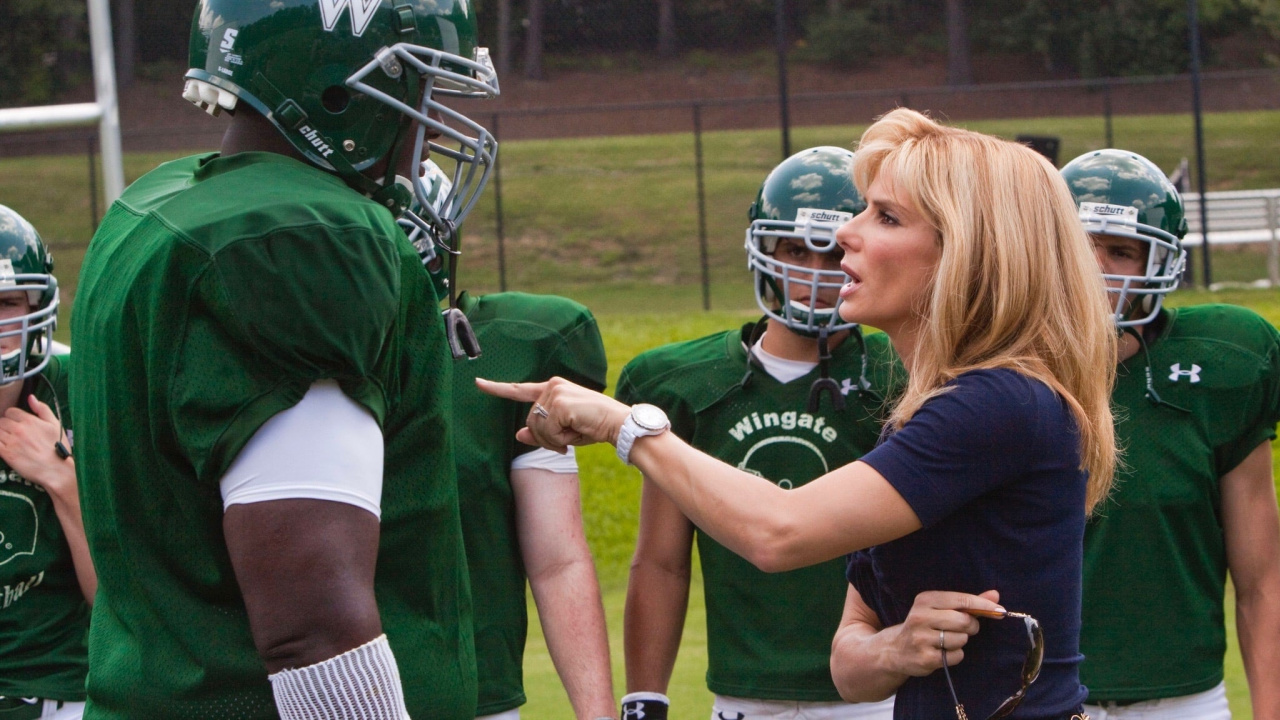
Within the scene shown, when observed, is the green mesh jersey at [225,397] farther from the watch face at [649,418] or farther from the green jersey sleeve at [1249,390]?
the green jersey sleeve at [1249,390]

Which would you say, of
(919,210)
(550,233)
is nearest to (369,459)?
(919,210)

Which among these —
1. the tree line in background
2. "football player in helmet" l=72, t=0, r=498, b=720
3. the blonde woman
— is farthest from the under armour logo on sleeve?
the tree line in background

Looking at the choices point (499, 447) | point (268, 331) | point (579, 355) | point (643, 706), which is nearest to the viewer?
point (268, 331)

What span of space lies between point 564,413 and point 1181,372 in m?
1.77

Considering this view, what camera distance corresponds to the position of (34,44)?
17.5 meters

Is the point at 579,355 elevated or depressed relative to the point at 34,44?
depressed

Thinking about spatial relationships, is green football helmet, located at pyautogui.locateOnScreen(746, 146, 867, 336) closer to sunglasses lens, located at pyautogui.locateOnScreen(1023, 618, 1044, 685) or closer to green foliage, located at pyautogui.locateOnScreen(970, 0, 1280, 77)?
sunglasses lens, located at pyautogui.locateOnScreen(1023, 618, 1044, 685)

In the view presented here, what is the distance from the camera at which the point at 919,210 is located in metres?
2.25

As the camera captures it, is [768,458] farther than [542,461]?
Yes

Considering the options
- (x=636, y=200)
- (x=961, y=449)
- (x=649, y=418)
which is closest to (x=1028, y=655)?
(x=961, y=449)

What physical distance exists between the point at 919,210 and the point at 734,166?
21499mm

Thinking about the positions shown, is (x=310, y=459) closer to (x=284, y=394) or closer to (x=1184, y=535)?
(x=284, y=394)

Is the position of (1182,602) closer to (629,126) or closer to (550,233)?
(550,233)

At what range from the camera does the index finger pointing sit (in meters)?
2.33
